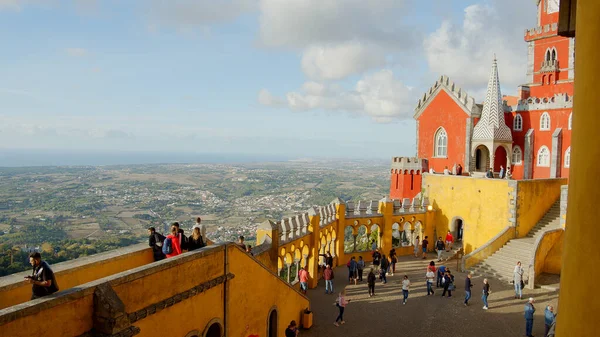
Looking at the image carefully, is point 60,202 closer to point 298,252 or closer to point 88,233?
point 88,233

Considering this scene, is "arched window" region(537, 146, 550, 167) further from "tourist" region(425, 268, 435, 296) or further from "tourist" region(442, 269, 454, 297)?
"tourist" region(425, 268, 435, 296)

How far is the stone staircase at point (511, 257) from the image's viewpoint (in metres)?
19.4

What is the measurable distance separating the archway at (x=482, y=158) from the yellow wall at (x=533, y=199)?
19.6 ft

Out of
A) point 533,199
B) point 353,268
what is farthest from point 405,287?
point 533,199

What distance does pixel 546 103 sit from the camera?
2738 cm

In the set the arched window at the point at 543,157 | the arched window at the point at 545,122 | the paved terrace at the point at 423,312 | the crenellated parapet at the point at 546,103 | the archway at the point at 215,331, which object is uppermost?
the crenellated parapet at the point at 546,103

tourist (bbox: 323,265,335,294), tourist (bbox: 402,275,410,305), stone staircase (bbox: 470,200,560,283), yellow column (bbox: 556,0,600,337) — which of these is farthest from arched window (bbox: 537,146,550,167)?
yellow column (bbox: 556,0,600,337)

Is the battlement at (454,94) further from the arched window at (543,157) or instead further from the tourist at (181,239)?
the tourist at (181,239)

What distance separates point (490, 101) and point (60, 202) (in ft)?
211

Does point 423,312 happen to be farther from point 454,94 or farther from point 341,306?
point 454,94

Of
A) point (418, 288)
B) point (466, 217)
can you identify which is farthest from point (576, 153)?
point (466, 217)

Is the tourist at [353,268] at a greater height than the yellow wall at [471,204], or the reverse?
the yellow wall at [471,204]

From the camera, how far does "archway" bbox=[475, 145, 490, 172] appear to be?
29.0 m

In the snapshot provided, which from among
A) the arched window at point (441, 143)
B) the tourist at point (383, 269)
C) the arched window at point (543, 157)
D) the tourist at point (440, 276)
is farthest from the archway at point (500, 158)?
the tourist at point (383, 269)
